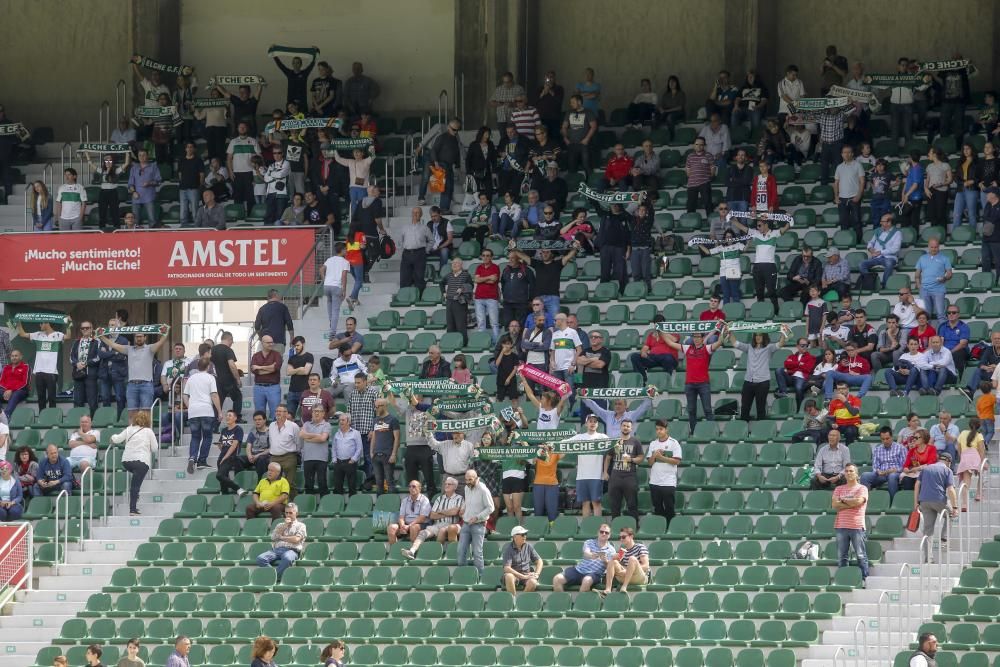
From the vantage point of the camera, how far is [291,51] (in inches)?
1356

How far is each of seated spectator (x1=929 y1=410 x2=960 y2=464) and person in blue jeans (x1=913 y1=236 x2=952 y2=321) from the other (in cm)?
377

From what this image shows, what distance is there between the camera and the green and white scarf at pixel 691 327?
81.3ft

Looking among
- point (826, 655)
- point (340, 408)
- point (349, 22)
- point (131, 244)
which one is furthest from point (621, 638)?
point (349, 22)

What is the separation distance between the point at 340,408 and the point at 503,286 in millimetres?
2940

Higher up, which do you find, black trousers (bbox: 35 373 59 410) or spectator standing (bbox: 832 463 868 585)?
black trousers (bbox: 35 373 59 410)

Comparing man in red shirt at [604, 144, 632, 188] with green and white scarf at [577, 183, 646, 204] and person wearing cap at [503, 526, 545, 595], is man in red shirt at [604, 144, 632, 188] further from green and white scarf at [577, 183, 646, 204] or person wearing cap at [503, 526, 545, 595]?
person wearing cap at [503, 526, 545, 595]

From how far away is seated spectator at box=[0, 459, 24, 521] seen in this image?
79.1 feet

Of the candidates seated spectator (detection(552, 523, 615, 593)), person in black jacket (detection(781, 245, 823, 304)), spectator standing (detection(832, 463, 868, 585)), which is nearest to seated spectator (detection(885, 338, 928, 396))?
person in black jacket (detection(781, 245, 823, 304))

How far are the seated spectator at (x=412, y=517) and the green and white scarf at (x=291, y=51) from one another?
525 inches

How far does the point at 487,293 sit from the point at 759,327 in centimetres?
439

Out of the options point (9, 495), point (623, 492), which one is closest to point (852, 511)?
point (623, 492)

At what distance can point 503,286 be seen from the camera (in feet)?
88.3

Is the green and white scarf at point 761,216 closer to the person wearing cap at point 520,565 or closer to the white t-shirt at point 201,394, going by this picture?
the person wearing cap at point 520,565

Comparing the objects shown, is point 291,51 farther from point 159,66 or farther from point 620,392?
point 620,392
